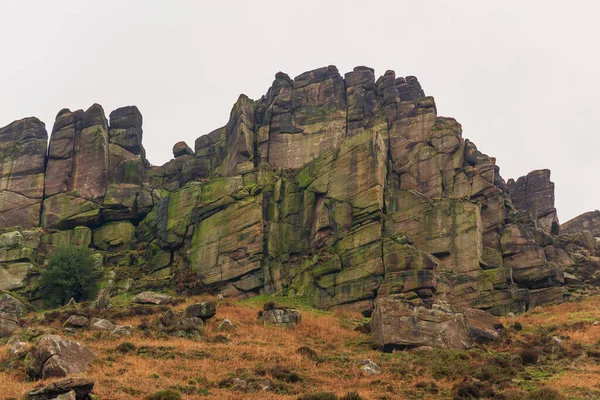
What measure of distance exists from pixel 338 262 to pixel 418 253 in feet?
27.7

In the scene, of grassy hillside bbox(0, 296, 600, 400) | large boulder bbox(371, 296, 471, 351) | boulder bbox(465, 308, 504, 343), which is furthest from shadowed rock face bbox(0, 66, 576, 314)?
grassy hillside bbox(0, 296, 600, 400)

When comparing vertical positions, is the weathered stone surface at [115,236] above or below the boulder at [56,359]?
above

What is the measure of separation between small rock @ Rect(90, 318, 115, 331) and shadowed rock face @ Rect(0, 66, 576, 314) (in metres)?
21.2

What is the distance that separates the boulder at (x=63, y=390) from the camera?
27.0 metres

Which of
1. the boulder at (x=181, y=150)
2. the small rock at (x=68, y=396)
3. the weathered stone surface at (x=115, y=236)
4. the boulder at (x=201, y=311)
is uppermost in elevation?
the boulder at (x=181, y=150)

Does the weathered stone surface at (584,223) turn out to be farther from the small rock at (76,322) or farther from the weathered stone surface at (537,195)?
the small rock at (76,322)

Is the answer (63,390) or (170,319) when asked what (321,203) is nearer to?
(170,319)

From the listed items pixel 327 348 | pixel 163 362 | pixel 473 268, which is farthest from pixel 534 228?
pixel 163 362

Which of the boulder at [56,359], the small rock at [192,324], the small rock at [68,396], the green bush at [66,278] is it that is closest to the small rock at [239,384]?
the boulder at [56,359]

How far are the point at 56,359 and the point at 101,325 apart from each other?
49.7 feet

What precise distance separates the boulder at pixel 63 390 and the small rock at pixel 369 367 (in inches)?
655

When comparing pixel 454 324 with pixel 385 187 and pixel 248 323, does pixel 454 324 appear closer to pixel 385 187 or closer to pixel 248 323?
pixel 248 323

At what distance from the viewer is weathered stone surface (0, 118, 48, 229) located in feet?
285

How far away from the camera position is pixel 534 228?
73.7 metres
